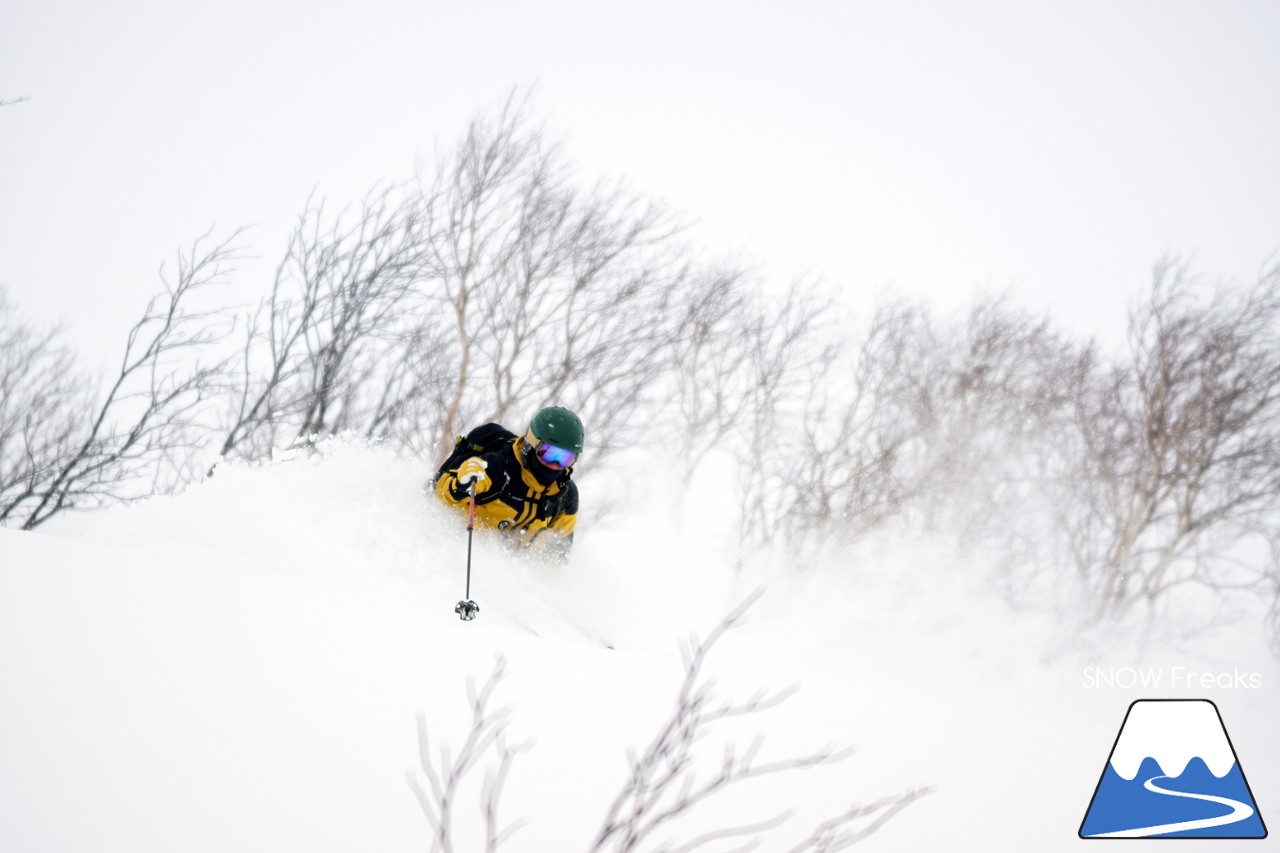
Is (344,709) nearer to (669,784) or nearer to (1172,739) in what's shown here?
(669,784)

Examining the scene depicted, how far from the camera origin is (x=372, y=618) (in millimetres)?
3230

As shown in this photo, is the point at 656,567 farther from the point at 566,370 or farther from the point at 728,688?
the point at 728,688

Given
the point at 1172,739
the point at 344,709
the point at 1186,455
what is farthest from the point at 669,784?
the point at 1186,455

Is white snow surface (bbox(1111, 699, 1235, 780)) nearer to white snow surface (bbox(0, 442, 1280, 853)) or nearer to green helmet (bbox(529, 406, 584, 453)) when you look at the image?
white snow surface (bbox(0, 442, 1280, 853))

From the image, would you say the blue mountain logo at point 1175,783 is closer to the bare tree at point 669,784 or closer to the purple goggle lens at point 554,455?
the bare tree at point 669,784

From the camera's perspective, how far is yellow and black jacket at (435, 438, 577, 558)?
577 centimetres

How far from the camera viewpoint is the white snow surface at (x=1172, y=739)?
8.36 ft

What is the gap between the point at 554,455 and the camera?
559cm

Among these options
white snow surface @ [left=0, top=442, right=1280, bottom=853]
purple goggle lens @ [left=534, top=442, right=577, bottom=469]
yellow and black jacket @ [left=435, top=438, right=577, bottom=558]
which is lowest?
white snow surface @ [left=0, top=442, right=1280, bottom=853]

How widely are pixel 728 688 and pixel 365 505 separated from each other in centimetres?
399

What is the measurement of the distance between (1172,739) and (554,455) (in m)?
4.41

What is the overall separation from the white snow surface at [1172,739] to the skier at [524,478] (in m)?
4.18

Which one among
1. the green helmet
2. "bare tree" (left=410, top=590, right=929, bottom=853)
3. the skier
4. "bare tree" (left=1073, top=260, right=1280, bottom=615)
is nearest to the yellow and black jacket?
the skier

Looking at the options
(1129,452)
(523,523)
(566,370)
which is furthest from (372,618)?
(1129,452)
